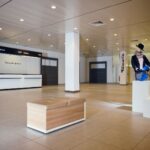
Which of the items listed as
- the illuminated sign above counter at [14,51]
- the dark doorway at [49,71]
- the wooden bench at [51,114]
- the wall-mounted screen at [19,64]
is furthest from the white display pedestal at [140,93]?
the dark doorway at [49,71]

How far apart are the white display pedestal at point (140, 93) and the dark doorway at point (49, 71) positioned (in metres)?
12.4

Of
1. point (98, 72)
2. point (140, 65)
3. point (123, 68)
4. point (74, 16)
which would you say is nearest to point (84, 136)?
point (140, 65)

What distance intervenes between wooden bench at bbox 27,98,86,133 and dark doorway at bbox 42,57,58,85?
13.1m

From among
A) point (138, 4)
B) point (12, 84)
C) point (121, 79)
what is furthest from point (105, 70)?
point (138, 4)

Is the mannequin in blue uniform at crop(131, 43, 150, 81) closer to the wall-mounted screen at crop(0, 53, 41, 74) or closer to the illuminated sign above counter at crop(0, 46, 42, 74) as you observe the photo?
the illuminated sign above counter at crop(0, 46, 42, 74)

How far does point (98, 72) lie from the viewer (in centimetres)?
2150

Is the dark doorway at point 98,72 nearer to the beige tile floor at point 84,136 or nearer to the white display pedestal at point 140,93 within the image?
the white display pedestal at point 140,93

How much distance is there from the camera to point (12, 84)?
37.2ft

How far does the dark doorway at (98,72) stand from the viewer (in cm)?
2117

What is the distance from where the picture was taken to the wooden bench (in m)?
2.85

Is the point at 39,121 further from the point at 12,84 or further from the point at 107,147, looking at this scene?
the point at 12,84

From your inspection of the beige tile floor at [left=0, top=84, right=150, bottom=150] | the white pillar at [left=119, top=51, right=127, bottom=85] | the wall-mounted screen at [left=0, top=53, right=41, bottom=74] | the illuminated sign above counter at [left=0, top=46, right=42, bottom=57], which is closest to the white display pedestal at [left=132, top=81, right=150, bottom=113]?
the beige tile floor at [left=0, top=84, right=150, bottom=150]

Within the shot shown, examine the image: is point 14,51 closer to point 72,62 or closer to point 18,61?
point 18,61

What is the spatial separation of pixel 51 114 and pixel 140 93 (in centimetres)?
280
